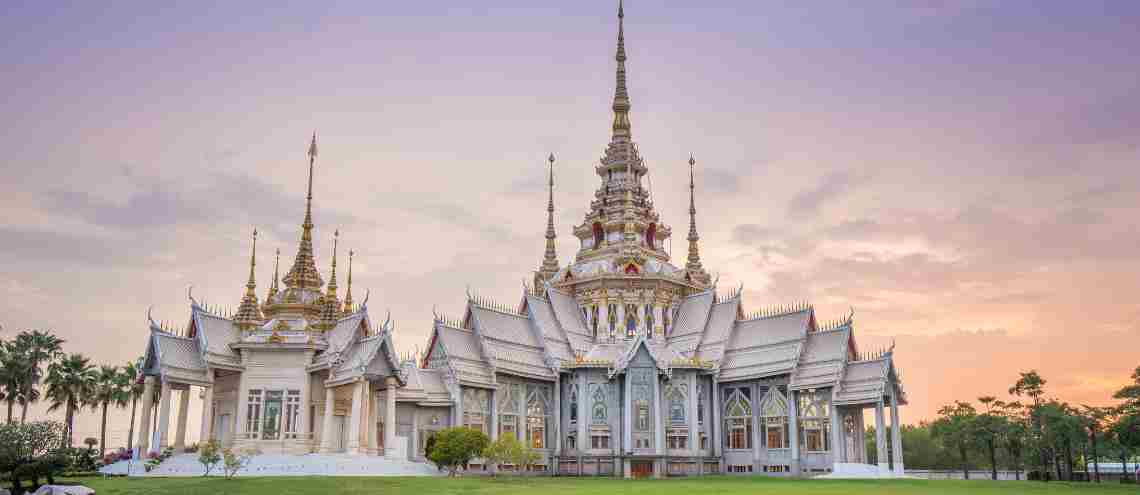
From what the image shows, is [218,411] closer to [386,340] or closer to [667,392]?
[386,340]

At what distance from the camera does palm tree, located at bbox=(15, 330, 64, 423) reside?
51.5 m

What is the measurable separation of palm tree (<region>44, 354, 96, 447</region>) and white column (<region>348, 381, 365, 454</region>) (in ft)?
68.9

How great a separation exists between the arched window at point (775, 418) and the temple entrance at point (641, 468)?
22.6ft

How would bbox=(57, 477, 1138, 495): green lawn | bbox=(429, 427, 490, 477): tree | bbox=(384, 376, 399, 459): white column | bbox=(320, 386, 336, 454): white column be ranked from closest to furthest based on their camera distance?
A: bbox=(57, 477, 1138, 495): green lawn < bbox=(429, 427, 490, 477): tree < bbox=(320, 386, 336, 454): white column < bbox=(384, 376, 399, 459): white column

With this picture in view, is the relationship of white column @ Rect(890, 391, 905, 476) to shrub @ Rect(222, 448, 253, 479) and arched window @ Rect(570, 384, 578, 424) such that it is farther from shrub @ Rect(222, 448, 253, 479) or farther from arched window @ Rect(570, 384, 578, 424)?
shrub @ Rect(222, 448, 253, 479)

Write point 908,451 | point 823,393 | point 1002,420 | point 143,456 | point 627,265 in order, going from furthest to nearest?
point 908,451, point 627,265, point 1002,420, point 823,393, point 143,456

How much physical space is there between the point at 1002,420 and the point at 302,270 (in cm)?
4345

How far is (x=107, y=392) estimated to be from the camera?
5762 centimetres

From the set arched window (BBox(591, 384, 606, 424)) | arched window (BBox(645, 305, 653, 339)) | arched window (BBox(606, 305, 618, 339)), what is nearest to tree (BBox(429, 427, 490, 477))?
arched window (BBox(591, 384, 606, 424))

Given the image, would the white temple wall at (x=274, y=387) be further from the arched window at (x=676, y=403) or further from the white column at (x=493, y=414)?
the arched window at (x=676, y=403)

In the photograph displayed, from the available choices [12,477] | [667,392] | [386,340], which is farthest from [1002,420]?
[12,477]

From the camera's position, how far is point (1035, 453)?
62781mm

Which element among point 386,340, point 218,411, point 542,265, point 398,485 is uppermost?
point 542,265

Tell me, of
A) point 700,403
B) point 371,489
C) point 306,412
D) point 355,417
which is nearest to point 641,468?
point 700,403
